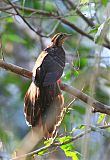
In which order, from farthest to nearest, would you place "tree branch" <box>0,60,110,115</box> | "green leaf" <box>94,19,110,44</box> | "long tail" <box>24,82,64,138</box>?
"long tail" <box>24,82,64,138</box> < "tree branch" <box>0,60,110,115</box> < "green leaf" <box>94,19,110,44</box>

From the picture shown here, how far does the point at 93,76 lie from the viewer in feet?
9.29

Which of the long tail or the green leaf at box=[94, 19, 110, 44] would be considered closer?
the green leaf at box=[94, 19, 110, 44]

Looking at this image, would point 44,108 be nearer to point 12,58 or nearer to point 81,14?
point 81,14

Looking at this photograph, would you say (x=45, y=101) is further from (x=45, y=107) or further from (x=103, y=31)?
(x=103, y=31)

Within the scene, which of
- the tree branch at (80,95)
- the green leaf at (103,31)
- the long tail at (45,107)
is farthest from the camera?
the long tail at (45,107)

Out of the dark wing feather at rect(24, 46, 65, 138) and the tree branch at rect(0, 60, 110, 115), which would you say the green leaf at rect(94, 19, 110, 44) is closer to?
the tree branch at rect(0, 60, 110, 115)

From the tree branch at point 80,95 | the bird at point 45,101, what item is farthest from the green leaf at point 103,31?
the bird at point 45,101

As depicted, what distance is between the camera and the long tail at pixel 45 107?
13.2ft

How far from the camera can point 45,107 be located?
13.4 ft

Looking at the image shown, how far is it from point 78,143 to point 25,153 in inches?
45.8

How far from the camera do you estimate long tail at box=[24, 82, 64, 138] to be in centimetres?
401

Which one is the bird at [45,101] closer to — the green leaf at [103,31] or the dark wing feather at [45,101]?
the dark wing feather at [45,101]

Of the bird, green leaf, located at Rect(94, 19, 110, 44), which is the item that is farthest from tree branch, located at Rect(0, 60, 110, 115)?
green leaf, located at Rect(94, 19, 110, 44)

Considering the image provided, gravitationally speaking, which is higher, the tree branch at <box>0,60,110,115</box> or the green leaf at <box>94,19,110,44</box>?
the green leaf at <box>94,19,110,44</box>
